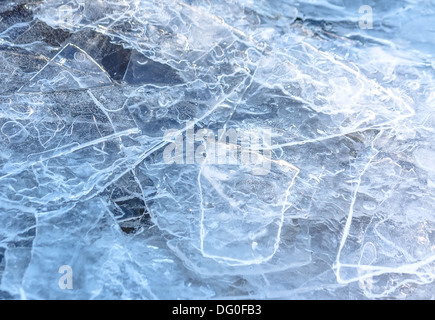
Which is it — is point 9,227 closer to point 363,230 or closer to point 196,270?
point 196,270

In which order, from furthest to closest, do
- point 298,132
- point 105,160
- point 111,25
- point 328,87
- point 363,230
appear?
1. point 111,25
2. point 328,87
3. point 298,132
4. point 105,160
5. point 363,230

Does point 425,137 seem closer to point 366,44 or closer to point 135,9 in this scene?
point 366,44

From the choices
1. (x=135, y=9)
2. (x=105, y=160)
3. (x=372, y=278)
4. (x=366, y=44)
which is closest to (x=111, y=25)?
(x=135, y=9)

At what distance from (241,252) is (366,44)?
1.19m

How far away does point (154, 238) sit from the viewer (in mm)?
1544

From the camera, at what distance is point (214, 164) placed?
5.57 ft

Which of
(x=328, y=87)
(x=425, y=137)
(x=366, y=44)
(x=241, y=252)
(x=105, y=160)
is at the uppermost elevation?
(x=366, y=44)

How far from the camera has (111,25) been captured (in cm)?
217

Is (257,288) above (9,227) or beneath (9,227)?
beneath

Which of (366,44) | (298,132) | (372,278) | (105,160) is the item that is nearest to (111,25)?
(105,160)

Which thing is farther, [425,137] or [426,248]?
[425,137]

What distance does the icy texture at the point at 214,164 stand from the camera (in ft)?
4.87

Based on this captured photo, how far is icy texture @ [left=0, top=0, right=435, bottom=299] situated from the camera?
1485 millimetres

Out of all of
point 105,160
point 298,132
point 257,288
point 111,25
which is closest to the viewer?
point 257,288
